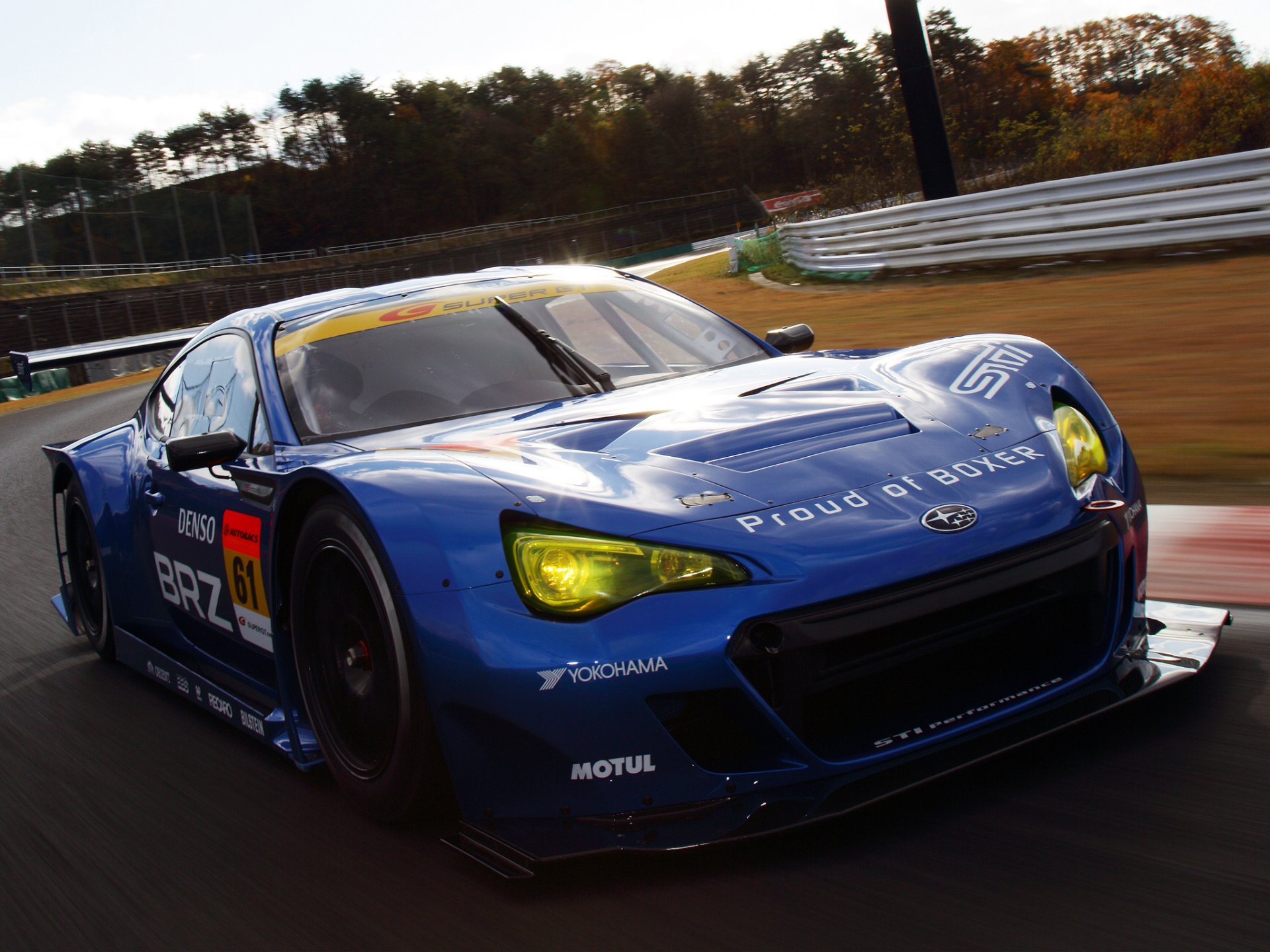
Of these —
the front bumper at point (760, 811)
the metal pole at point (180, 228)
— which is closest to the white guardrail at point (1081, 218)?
the front bumper at point (760, 811)

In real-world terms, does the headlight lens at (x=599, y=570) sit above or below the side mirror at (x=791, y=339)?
below

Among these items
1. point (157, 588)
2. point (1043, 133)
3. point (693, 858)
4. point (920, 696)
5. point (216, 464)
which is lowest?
point (693, 858)

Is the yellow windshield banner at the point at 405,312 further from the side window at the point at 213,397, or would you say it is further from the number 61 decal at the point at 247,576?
the number 61 decal at the point at 247,576

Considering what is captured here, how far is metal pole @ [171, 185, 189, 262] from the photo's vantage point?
56594 millimetres

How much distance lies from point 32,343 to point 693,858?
39.0 m

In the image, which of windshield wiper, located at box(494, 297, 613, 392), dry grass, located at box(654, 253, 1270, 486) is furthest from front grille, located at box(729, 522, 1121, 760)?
dry grass, located at box(654, 253, 1270, 486)

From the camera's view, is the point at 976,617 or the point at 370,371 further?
the point at 370,371

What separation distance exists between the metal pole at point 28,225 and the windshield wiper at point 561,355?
45212mm

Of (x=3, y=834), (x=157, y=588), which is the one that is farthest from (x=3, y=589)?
(x=3, y=834)

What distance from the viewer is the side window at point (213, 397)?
3404 millimetres

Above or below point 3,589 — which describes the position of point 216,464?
above

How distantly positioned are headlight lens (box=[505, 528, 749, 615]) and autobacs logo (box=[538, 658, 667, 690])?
0.35 feet

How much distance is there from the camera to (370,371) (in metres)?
3.43

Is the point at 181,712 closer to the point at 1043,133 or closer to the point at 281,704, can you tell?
the point at 281,704
